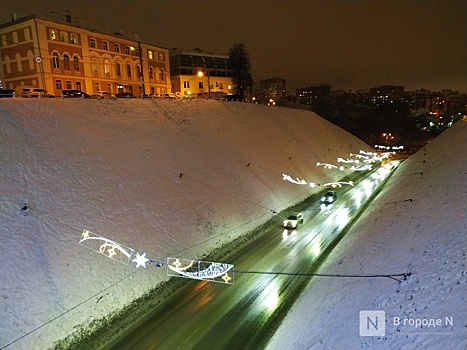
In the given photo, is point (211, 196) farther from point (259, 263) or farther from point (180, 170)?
point (259, 263)

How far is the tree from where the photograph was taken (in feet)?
224

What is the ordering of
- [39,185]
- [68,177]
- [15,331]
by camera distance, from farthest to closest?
[68,177], [39,185], [15,331]

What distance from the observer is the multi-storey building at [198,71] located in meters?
68.4

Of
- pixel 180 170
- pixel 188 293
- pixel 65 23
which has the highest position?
pixel 65 23

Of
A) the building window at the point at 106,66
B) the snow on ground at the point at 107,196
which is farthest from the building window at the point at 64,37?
the snow on ground at the point at 107,196

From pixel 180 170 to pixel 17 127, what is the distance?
42.0 ft

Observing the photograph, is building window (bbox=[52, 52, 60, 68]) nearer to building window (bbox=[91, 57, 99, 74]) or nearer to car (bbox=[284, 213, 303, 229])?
building window (bbox=[91, 57, 99, 74])

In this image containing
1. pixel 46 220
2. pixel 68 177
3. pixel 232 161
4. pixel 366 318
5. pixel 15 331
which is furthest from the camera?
pixel 232 161

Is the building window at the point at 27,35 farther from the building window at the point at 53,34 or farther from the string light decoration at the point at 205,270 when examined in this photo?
the string light decoration at the point at 205,270

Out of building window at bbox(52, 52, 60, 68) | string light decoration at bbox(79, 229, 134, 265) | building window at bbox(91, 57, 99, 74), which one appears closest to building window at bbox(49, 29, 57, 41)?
building window at bbox(52, 52, 60, 68)

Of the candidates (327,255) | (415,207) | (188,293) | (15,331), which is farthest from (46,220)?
(415,207)

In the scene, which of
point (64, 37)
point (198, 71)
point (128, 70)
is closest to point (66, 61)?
point (64, 37)

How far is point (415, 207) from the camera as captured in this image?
59.2 ft

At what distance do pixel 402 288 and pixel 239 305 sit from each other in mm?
8001
